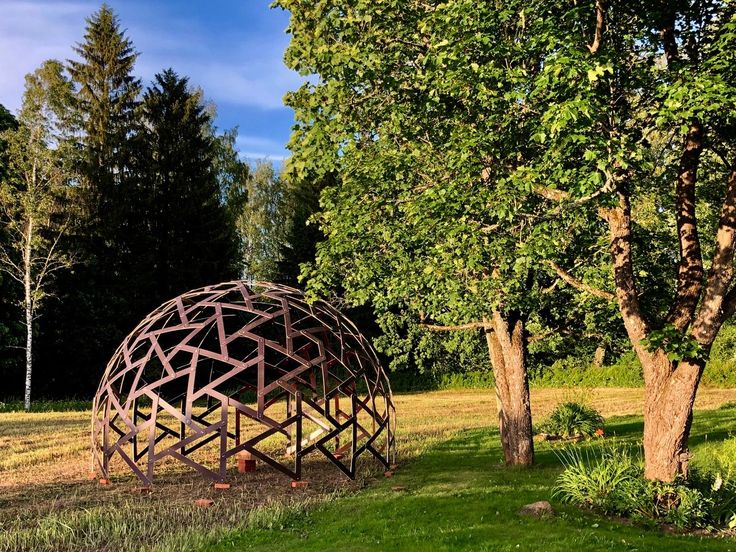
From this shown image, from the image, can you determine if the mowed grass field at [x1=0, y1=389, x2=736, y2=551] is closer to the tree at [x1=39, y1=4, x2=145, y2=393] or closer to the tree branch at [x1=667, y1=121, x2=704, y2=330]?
the tree branch at [x1=667, y1=121, x2=704, y2=330]

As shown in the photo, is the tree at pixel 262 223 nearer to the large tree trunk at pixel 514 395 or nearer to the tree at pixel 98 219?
the tree at pixel 98 219

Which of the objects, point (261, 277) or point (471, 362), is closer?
point (471, 362)

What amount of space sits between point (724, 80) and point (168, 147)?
32744 mm

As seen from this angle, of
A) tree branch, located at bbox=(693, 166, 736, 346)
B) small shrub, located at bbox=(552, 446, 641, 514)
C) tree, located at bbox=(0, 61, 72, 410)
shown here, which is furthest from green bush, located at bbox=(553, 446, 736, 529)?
tree, located at bbox=(0, 61, 72, 410)

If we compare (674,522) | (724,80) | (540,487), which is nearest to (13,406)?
(540,487)

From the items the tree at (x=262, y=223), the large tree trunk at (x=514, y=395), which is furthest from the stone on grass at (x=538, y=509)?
the tree at (x=262, y=223)

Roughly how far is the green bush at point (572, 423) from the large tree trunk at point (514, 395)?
4064 millimetres

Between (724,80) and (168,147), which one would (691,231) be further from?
(168,147)

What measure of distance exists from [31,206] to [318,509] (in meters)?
21.5

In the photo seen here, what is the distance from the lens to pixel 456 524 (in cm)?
780

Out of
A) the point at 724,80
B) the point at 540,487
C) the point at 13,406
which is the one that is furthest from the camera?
the point at 13,406

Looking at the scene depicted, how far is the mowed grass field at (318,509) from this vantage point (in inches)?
283

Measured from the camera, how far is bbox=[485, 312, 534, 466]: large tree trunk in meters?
11.9

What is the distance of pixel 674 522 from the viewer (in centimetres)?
773
